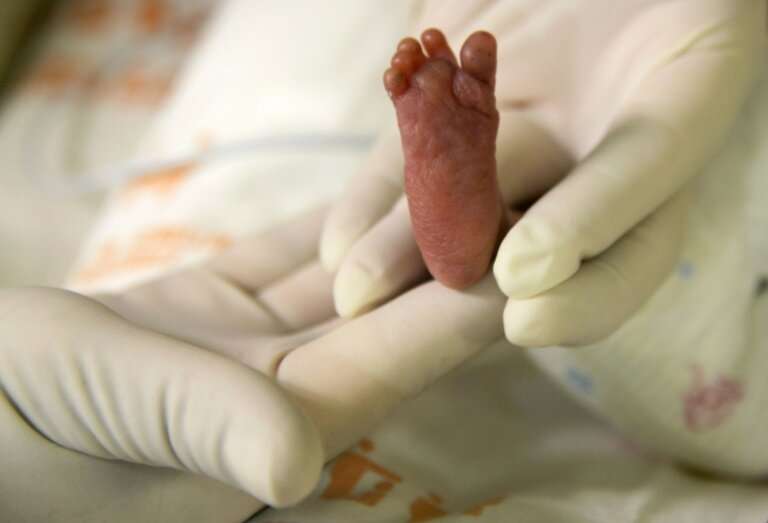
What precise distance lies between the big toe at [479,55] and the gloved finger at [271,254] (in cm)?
26

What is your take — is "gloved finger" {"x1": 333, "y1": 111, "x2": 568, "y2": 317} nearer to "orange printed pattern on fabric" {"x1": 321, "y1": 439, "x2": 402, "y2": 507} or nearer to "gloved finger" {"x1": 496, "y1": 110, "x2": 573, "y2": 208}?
"gloved finger" {"x1": 496, "y1": 110, "x2": 573, "y2": 208}

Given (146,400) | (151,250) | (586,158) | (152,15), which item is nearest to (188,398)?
(146,400)

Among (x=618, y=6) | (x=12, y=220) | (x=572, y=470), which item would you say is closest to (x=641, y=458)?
(x=572, y=470)

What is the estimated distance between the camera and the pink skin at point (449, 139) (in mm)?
338

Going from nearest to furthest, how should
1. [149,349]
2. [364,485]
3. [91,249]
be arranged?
1. [149,349]
2. [364,485]
3. [91,249]

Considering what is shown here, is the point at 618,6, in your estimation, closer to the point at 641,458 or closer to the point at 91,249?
the point at 641,458

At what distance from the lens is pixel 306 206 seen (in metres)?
0.74

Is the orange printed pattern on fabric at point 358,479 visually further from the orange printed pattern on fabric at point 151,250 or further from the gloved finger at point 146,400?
the orange printed pattern on fabric at point 151,250

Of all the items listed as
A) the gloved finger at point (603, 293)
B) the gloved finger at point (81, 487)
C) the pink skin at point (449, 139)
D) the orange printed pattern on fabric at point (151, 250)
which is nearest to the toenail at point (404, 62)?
the pink skin at point (449, 139)

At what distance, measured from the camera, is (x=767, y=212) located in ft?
1.79

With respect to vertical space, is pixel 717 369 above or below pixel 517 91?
below

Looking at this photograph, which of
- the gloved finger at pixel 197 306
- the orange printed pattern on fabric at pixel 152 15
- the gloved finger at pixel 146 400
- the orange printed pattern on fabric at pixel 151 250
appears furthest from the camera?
the orange printed pattern on fabric at pixel 152 15

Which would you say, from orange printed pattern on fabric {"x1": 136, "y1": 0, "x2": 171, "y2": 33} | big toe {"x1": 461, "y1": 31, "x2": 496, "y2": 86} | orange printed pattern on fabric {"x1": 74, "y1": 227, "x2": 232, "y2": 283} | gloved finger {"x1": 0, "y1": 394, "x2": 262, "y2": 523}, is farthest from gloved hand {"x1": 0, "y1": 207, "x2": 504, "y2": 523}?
orange printed pattern on fabric {"x1": 136, "y1": 0, "x2": 171, "y2": 33}

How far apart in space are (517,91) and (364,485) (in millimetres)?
282
